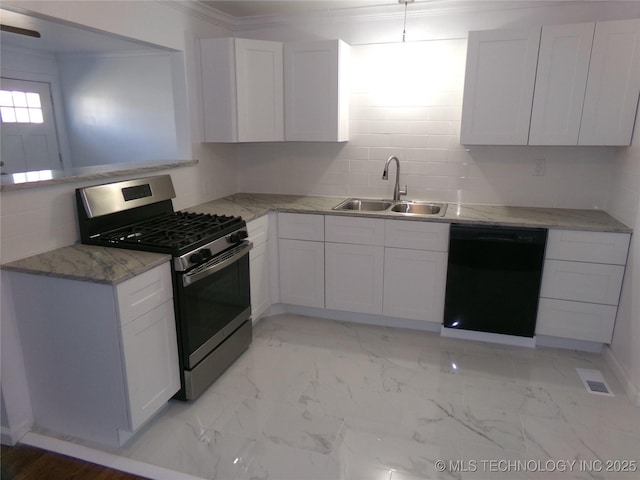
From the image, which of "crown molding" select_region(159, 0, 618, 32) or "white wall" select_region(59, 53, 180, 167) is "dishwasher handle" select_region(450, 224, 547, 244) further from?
"white wall" select_region(59, 53, 180, 167)

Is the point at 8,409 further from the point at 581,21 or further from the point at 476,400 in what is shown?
the point at 581,21

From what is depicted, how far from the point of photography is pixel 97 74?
443 cm

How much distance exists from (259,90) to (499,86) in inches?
69.0

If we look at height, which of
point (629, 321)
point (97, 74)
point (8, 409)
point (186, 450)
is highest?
point (97, 74)

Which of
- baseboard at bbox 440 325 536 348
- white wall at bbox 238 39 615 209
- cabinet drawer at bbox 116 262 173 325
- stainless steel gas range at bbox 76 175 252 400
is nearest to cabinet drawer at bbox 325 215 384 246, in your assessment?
white wall at bbox 238 39 615 209

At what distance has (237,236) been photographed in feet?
8.80

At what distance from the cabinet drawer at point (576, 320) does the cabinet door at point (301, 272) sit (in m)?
1.59

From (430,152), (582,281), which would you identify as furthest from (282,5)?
(582,281)

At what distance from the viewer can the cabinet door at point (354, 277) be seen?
3.18 m

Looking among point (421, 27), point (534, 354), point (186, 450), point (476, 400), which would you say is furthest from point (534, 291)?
point (186, 450)

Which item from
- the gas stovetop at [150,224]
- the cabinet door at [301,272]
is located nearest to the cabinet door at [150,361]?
the gas stovetop at [150,224]

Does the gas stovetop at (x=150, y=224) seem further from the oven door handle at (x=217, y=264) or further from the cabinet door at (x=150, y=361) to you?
the cabinet door at (x=150, y=361)

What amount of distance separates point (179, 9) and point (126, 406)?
264 cm

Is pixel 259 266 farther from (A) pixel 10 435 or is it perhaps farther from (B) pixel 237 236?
(A) pixel 10 435
